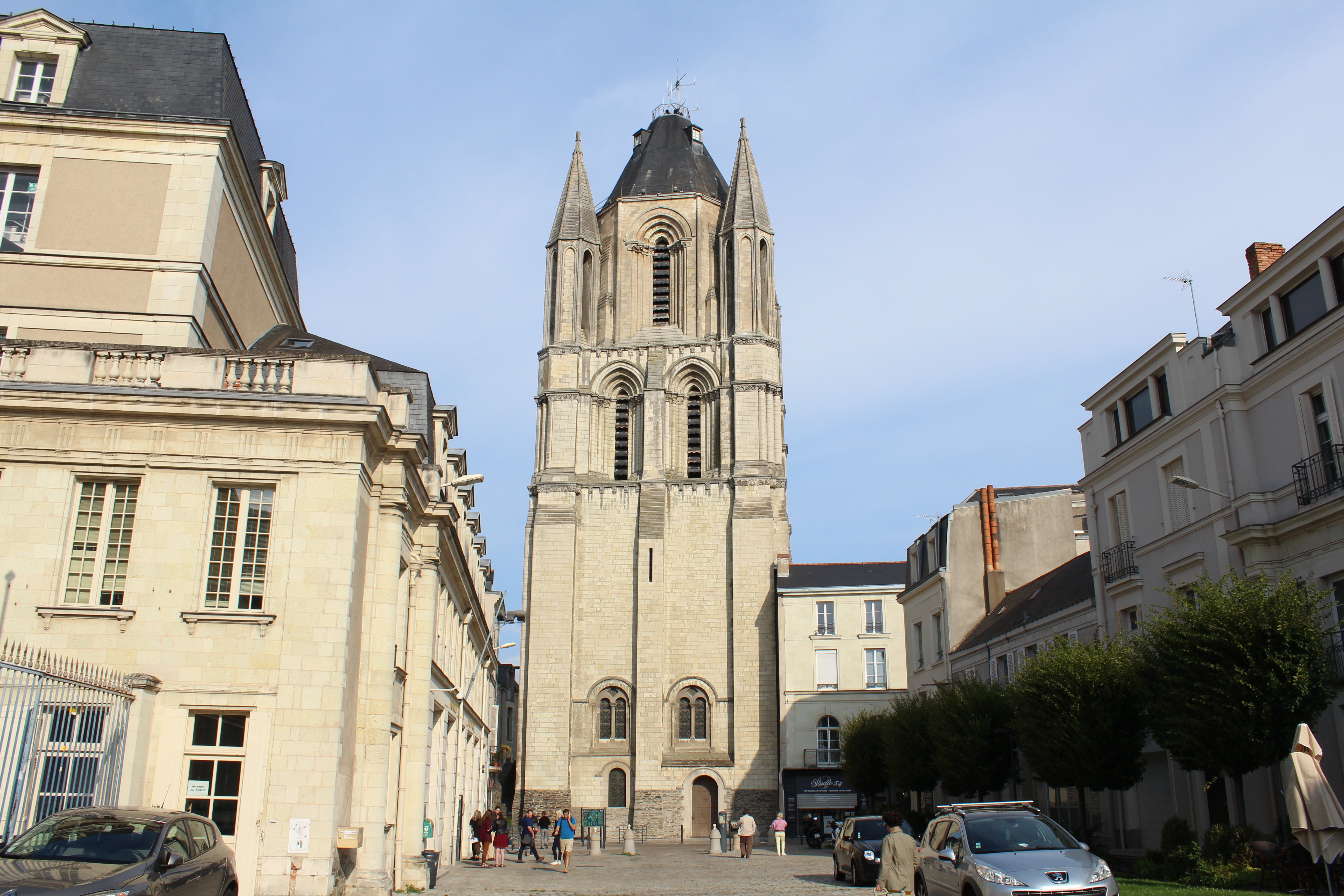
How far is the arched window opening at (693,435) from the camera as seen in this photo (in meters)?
47.8

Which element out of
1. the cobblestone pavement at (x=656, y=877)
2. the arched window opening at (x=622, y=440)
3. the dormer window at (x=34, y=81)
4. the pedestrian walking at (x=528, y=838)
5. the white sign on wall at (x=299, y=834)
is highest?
the arched window opening at (x=622, y=440)

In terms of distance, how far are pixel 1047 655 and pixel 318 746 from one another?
12.8 meters

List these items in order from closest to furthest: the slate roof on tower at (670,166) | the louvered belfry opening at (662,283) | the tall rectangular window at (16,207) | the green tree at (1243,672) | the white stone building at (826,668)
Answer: the green tree at (1243,672) < the tall rectangular window at (16,207) < the white stone building at (826,668) < the louvered belfry opening at (662,283) < the slate roof on tower at (670,166)

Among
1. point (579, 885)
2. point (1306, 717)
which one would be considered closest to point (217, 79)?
point (579, 885)

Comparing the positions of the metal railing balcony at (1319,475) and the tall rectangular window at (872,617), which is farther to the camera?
the tall rectangular window at (872,617)

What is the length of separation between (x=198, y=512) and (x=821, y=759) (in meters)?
32.3

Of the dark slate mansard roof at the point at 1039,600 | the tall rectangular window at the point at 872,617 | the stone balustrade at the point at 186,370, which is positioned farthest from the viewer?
the tall rectangular window at the point at 872,617

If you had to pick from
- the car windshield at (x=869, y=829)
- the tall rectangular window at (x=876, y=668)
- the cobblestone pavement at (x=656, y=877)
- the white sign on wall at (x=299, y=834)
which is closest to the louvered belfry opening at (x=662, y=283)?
the tall rectangular window at (x=876, y=668)

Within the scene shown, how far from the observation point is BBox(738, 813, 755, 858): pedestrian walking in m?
28.3

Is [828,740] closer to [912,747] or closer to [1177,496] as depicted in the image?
[912,747]

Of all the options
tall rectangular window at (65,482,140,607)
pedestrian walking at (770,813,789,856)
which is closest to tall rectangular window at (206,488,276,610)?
tall rectangular window at (65,482,140,607)

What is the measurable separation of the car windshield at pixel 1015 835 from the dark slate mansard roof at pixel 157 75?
15.4 meters

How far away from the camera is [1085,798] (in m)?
23.1

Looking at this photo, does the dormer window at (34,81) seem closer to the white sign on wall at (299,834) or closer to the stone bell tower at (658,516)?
the white sign on wall at (299,834)
